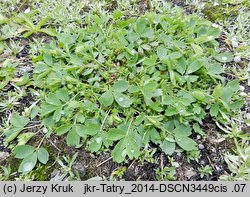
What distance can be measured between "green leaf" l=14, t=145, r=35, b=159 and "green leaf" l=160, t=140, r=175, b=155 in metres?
0.75

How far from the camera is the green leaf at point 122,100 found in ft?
6.32

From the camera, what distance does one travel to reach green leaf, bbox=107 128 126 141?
1840mm

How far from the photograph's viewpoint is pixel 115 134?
1.84 metres

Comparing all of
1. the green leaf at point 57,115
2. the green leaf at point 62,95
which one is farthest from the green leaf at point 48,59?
the green leaf at point 57,115

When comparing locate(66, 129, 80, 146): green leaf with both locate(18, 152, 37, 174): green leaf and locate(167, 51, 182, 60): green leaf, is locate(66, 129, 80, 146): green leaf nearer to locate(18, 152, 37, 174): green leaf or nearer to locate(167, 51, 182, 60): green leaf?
locate(18, 152, 37, 174): green leaf

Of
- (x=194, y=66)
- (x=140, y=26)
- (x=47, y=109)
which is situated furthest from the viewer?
(x=140, y=26)

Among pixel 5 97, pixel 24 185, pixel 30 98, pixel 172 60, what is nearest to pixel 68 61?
pixel 30 98

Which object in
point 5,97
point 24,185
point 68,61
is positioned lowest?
point 24,185

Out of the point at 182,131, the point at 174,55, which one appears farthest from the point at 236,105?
the point at 174,55

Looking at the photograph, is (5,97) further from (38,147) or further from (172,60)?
(172,60)

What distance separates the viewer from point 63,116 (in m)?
1.93

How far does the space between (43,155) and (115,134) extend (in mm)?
432

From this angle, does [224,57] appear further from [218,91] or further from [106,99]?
[106,99]

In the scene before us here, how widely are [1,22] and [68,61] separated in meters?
0.82
